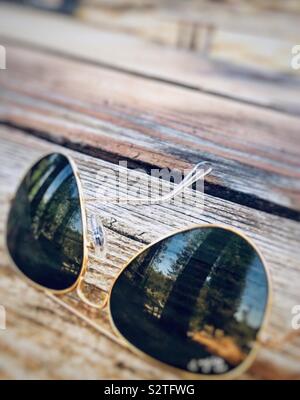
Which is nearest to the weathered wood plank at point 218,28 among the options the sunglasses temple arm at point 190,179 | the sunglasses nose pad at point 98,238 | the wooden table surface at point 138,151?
the wooden table surface at point 138,151

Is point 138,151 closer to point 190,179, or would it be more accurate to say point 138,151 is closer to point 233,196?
point 190,179

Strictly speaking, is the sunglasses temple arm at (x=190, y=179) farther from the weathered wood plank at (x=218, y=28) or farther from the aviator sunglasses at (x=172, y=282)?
the weathered wood plank at (x=218, y=28)

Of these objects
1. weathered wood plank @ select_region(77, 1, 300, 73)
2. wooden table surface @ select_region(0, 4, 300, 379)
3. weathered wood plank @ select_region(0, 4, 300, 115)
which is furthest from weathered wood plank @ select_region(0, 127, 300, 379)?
weathered wood plank @ select_region(77, 1, 300, 73)

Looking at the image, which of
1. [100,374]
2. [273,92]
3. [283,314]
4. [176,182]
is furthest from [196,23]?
[100,374]

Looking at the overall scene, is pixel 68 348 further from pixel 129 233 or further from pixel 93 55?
pixel 93 55

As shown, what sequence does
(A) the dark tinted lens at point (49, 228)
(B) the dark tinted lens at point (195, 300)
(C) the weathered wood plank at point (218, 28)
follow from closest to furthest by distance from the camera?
1. (B) the dark tinted lens at point (195, 300)
2. (A) the dark tinted lens at point (49, 228)
3. (C) the weathered wood plank at point (218, 28)

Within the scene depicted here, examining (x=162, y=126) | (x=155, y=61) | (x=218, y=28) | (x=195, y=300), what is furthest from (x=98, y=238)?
(x=218, y=28)

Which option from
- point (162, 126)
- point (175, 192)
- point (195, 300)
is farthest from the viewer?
point (162, 126)
